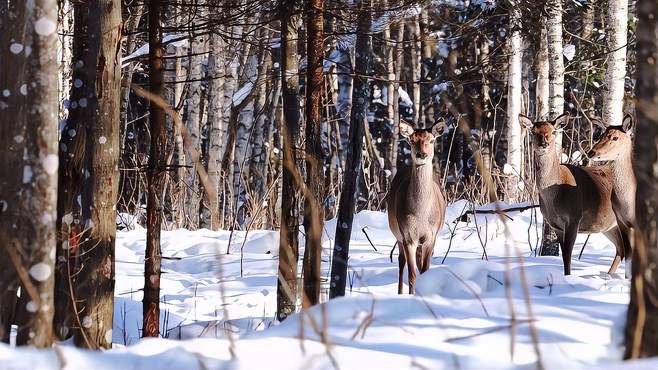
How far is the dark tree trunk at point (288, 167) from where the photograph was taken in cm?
763

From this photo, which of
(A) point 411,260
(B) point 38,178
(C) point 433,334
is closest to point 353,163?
(A) point 411,260

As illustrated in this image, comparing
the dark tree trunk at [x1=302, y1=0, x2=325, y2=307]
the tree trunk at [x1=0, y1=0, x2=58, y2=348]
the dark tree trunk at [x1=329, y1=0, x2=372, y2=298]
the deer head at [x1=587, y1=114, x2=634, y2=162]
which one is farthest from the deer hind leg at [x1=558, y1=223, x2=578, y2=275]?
the tree trunk at [x1=0, y1=0, x2=58, y2=348]

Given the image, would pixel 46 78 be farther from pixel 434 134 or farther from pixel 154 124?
pixel 434 134

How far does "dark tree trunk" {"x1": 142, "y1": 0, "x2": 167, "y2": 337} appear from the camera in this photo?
760 centimetres

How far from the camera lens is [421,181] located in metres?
8.86

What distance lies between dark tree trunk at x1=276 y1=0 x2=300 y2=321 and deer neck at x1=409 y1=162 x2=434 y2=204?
4.78 feet

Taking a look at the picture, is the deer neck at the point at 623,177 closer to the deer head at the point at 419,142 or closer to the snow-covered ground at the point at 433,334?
the deer head at the point at 419,142

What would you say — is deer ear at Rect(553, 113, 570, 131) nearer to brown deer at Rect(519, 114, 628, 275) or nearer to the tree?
brown deer at Rect(519, 114, 628, 275)

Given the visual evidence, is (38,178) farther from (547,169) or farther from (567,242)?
(547,169)

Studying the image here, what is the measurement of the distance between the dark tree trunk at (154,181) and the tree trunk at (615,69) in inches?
225

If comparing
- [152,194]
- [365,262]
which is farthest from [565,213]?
[152,194]

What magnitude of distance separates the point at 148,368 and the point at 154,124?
14.9 feet

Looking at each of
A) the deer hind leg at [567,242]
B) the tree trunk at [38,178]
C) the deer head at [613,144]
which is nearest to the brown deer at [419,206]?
the deer hind leg at [567,242]

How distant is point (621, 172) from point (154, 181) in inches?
175
